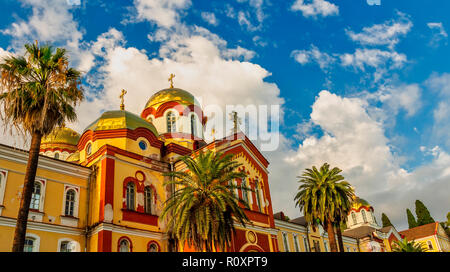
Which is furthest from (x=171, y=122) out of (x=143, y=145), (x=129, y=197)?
(x=129, y=197)

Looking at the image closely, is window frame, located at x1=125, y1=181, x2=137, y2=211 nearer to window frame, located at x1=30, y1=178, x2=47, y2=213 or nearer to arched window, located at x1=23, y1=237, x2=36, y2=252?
window frame, located at x1=30, y1=178, x2=47, y2=213

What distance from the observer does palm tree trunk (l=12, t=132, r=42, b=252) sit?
13.8 metres

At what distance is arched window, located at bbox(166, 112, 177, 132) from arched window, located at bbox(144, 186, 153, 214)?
28.0 feet

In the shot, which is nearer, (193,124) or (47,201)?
(47,201)

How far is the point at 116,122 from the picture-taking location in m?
28.4

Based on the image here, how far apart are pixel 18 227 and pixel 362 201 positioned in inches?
2552

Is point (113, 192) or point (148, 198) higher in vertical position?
point (148, 198)

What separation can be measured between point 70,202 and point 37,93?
33.5 feet

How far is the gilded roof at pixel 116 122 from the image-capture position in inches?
1110

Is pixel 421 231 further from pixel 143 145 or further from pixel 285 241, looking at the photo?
pixel 143 145

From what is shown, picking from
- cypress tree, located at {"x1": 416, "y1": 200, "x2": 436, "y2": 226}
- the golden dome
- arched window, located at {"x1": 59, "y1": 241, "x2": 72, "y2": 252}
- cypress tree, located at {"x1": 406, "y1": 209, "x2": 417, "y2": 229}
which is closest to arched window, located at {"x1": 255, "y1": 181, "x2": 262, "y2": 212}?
arched window, located at {"x1": 59, "y1": 241, "x2": 72, "y2": 252}

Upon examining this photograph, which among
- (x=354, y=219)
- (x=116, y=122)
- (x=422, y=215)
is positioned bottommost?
(x=116, y=122)

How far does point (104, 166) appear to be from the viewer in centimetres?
2448
